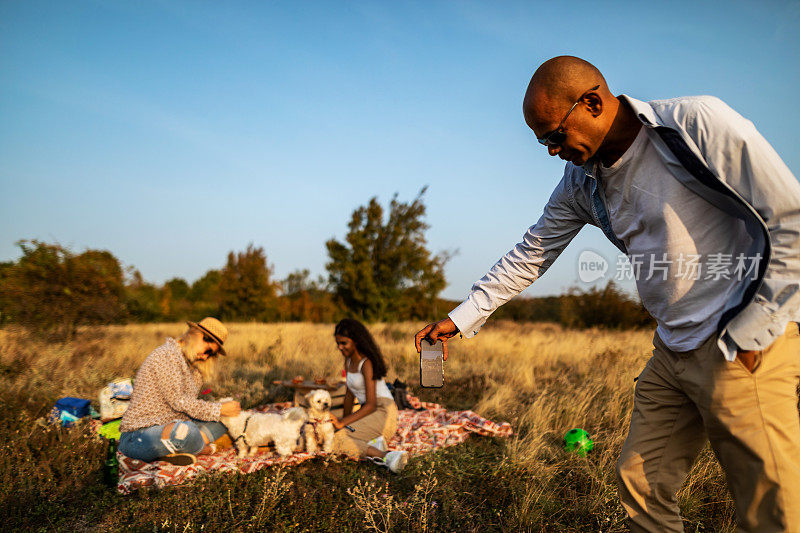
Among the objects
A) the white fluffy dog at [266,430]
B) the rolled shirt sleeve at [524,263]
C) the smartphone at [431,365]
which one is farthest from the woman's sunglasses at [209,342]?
the rolled shirt sleeve at [524,263]

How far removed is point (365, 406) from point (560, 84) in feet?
14.3

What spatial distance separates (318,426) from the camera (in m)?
4.76

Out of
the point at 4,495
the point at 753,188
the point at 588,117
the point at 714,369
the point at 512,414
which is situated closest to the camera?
the point at 753,188

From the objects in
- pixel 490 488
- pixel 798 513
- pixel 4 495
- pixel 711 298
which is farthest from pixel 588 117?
pixel 4 495

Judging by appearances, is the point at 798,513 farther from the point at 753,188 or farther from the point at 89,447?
the point at 89,447

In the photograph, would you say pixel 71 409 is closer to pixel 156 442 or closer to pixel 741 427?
pixel 156 442

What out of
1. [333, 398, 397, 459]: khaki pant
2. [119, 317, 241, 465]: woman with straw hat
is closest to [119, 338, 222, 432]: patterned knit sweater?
[119, 317, 241, 465]: woman with straw hat

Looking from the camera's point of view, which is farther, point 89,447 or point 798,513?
point 89,447

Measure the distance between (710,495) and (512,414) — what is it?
2.50 metres

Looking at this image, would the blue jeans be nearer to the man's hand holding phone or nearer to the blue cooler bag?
the blue cooler bag

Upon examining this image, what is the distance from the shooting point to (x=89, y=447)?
4.46 meters

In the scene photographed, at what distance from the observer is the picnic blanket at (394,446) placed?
13.5 ft

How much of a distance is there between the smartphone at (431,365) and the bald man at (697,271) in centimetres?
98

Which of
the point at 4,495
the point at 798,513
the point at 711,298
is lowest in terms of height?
the point at 4,495
